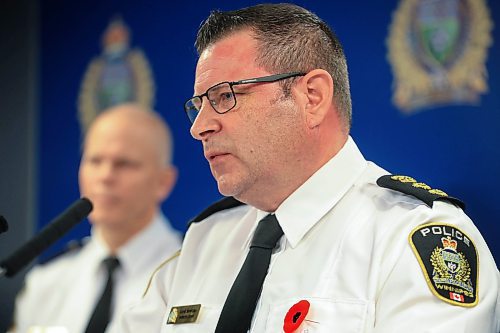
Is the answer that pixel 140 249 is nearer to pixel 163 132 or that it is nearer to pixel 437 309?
pixel 163 132

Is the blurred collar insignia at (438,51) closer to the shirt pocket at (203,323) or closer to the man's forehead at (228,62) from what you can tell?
the man's forehead at (228,62)

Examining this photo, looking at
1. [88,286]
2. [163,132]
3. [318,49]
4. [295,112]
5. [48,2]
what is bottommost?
[88,286]

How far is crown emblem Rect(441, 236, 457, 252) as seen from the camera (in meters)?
1.46

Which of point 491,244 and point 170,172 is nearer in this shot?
point 491,244

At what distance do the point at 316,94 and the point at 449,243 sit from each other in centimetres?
43

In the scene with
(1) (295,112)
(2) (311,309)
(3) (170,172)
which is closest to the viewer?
(2) (311,309)

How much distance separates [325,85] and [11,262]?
73cm

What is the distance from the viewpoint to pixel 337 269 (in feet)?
5.14

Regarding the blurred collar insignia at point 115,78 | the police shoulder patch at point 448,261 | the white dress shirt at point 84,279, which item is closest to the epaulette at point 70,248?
the white dress shirt at point 84,279

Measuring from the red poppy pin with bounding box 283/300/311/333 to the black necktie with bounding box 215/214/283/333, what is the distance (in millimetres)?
99

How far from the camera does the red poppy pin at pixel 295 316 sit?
1518 millimetres

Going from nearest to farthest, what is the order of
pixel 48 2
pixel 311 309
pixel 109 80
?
pixel 311 309 < pixel 109 80 < pixel 48 2

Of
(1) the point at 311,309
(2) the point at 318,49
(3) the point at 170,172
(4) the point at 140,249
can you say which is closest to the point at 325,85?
(2) the point at 318,49

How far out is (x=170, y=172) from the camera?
9.88ft
